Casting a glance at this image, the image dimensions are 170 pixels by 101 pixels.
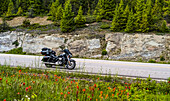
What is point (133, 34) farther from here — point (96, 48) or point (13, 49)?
point (13, 49)

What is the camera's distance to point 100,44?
71.2 feet

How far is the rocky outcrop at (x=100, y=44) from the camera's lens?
762 inches

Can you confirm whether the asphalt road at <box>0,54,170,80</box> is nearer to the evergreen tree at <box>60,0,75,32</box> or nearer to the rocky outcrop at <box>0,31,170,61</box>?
the rocky outcrop at <box>0,31,170,61</box>

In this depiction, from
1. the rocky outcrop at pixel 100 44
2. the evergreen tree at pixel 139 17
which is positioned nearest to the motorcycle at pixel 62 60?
the rocky outcrop at pixel 100 44

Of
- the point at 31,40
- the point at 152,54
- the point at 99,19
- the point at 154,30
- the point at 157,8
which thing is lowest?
the point at 152,54

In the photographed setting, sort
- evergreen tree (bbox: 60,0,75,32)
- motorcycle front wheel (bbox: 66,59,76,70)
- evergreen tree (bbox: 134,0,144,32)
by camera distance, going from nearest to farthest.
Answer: motorcycle front wheel (bbox: 66,59,76,70), evergreen tree (bbox: 134,0,144,32), evergreen tree (bbox: 60,0,75,32)

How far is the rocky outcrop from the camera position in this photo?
762 inches

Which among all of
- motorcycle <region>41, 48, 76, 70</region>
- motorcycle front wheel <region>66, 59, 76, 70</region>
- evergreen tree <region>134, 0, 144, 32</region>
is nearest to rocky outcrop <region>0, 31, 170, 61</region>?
evergreen tree <region>134, 0, 144, 32</region>

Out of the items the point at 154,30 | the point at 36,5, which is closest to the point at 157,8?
the point at 154,30

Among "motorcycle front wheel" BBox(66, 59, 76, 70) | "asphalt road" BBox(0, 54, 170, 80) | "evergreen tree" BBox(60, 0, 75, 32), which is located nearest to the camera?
"asphalt road" BBox(0, 54, 170, 80)

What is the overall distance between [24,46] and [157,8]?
3089 cm

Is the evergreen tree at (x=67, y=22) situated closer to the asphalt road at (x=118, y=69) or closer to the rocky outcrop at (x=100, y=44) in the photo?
the rocky outcrop at (x=100, y=44)

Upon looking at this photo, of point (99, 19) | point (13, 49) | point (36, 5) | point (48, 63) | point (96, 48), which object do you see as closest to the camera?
point (48, 63)

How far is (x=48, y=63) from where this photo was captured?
9078 mm
